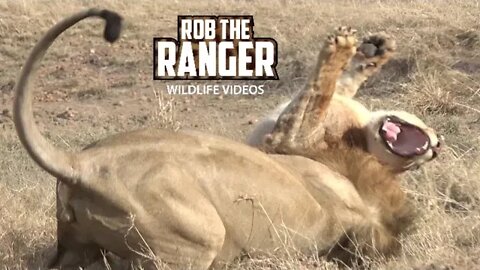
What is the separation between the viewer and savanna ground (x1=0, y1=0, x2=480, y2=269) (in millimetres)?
4078

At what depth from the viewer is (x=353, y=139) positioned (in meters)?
4.44

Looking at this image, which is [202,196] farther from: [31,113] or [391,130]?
[391,130]

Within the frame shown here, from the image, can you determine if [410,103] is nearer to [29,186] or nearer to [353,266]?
[29,186]

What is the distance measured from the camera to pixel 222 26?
12.2 metres

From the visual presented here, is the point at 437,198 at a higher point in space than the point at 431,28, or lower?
higher

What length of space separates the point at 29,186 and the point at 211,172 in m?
2.31

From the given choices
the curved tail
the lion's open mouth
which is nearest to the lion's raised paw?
the lion's open mouth

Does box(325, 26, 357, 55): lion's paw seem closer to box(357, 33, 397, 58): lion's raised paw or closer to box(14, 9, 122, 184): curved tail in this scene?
box(357, 33, 397, 58): lion's raised paw

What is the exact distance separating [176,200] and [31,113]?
0.52m

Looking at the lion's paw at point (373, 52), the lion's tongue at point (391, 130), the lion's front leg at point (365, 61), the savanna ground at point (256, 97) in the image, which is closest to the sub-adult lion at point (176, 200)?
the savanna ground at point (256, 97)

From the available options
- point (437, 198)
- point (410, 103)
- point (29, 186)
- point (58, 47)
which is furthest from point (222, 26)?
point (437, 198)

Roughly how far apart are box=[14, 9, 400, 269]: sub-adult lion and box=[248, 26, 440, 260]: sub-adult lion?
6.4 inches

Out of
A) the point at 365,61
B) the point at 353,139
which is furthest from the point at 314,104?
the point at 365,61

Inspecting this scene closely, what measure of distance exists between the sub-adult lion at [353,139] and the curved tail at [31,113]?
1103 mm
